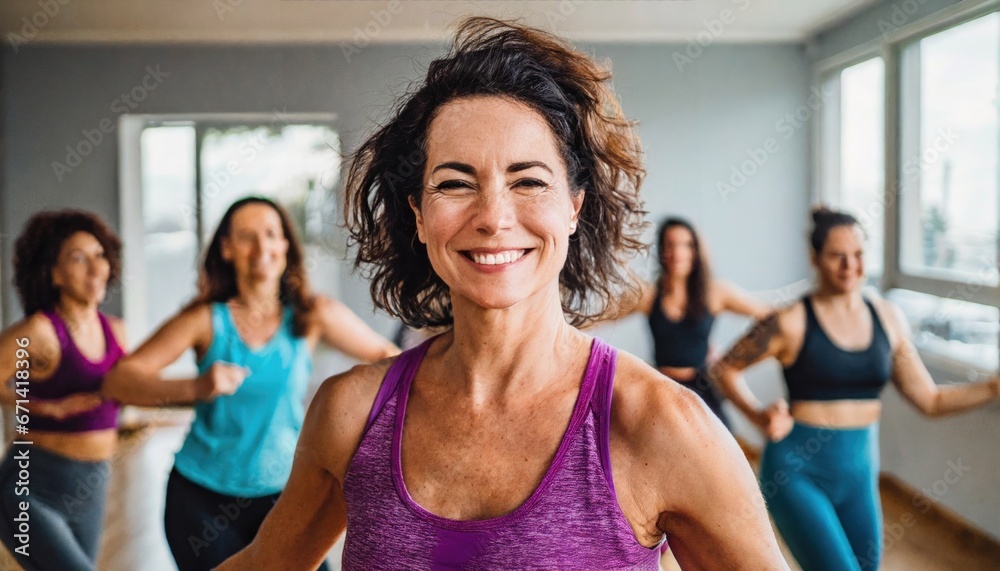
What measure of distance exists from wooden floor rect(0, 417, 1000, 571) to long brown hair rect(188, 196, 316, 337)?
121cm

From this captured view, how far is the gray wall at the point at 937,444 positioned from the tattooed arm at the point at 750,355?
954 millimetres

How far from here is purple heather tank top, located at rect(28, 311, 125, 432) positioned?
2.18 metres

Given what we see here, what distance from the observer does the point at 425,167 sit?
0.84m

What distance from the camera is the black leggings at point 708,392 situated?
2551 mm

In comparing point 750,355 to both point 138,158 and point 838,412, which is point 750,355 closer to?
point 838,412

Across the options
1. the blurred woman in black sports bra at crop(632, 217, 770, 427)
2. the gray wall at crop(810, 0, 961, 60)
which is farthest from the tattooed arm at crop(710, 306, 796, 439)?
the gray wall at crop(810, 0, 961, 60)

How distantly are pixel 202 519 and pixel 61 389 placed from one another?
742 mm

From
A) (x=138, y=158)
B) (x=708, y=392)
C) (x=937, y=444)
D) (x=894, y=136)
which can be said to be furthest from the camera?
(x=138, y=158)

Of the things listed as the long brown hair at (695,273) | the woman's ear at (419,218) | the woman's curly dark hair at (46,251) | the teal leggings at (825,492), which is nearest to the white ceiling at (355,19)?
the long brown hair at (695,273)

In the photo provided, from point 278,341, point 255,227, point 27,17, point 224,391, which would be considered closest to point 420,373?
point 224,391

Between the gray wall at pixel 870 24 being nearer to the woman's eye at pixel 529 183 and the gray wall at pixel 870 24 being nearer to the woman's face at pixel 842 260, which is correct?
the woman's face at pixel 842 260

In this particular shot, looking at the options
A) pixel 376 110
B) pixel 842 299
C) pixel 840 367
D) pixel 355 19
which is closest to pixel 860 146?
pixel 842 299

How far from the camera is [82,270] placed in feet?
7.75

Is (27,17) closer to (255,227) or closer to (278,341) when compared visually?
(255,227)
